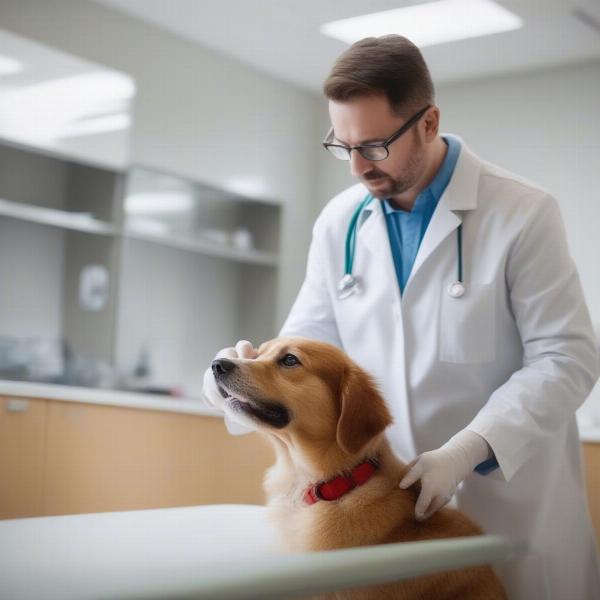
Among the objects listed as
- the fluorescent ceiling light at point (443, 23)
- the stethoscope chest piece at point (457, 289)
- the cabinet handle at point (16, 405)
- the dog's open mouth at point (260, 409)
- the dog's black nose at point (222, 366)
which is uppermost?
the fluorescent ceiling light at point (443, 23)

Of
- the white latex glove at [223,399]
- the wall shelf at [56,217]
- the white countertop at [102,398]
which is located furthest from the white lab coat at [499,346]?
the wall shelf at [56,217]

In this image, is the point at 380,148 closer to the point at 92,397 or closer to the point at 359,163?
the point at 359,163

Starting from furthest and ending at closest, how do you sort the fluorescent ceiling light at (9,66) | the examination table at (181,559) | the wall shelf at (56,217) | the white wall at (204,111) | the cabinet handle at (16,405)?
the white wall at (204,111)
the wall shelf at (56,217)
the fluorescent ceiling light at (9,66)
the cabinet handle at (16,405)
the examination table at (181,559)

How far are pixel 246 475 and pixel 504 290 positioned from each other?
1252 millimetres

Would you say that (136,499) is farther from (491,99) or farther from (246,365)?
(491,99)

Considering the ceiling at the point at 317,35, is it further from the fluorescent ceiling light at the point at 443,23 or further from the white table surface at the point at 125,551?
the white table surface at the point at 125,551

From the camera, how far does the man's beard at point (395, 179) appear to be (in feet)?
4.58

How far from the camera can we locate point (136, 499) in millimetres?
2242

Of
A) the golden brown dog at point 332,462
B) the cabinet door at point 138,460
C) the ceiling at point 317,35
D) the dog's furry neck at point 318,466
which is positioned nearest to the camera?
the golden brown dog at point 332,462

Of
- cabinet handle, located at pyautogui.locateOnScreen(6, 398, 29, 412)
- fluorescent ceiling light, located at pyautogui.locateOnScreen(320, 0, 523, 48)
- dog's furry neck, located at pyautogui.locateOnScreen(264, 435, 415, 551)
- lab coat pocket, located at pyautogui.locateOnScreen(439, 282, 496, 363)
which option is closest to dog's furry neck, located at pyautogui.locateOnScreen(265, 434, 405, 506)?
dog's furry neck, located at pyautogui.locateOnScreen(264, 435, 415, 551)

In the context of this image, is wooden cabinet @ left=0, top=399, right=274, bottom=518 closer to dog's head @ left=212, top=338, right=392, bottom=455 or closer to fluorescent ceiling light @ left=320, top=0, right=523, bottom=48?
→ dog's head @ left=212, top=338, right=392, bottom=455

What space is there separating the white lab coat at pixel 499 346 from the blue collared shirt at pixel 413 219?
4 cm

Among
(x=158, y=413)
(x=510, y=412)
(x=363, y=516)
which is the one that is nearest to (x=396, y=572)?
(x=363, y=516)

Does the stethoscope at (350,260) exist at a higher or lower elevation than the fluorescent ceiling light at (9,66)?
lower
